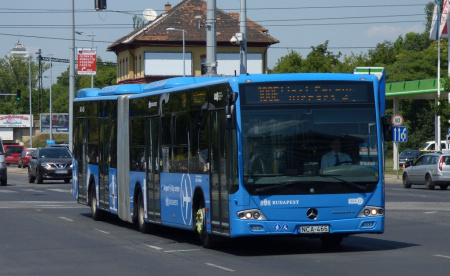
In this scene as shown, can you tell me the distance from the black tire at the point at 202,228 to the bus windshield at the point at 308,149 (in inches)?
69.6

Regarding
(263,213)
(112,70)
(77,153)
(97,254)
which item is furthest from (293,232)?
(112,70)

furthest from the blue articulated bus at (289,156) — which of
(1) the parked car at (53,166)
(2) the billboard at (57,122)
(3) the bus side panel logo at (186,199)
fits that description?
(2) the billboard at (57,122)

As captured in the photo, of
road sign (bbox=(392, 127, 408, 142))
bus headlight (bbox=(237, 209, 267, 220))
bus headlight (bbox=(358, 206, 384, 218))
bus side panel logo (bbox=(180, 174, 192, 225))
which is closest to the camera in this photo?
bus headlight (bbox=(237, 209, 267, 220))

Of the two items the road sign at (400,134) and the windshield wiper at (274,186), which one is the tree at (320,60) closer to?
the road sign at (400,134)

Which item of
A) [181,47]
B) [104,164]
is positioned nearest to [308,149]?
[104,164]

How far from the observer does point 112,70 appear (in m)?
157

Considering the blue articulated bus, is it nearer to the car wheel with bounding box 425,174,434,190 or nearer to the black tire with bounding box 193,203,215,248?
the black tire with bounding box 193,203,215,248

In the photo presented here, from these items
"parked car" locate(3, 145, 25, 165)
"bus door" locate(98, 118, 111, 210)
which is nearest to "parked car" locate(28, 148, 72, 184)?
"bus door" locate(98, 118, 111, 210)

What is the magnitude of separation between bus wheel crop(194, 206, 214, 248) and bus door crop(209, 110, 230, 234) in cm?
45

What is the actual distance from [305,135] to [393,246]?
286 centimetres

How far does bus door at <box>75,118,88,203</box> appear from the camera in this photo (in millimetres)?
25016

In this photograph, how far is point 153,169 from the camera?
19.2 meters

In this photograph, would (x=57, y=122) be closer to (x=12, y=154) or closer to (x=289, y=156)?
(x=12, y=154)

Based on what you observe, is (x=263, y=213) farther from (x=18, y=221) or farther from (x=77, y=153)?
(x=77, y=153)
